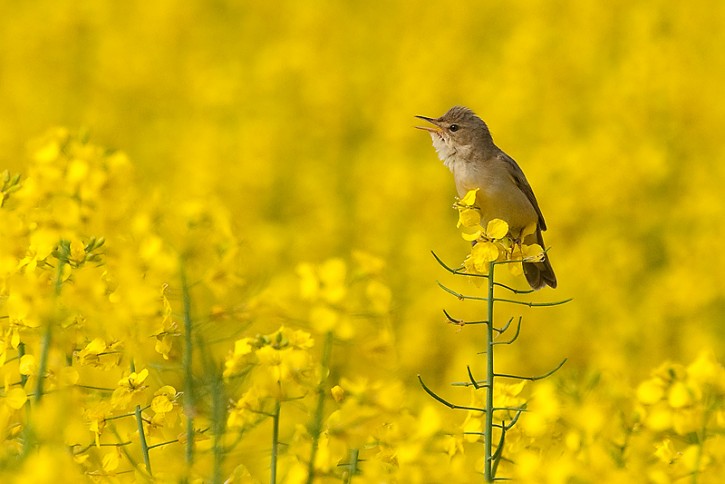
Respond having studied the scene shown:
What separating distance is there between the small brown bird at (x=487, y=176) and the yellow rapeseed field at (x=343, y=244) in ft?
1.75

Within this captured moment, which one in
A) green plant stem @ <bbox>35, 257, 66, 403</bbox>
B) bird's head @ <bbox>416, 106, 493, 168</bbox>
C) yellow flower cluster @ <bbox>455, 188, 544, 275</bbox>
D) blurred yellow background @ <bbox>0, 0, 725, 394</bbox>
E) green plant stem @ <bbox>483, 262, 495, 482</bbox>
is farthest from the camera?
blurred yellow background @ <bbox>0, 0, 725, 394</bbox>

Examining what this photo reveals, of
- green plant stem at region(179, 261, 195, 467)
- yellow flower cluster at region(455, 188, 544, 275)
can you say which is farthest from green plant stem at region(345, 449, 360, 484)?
yellow flower cluster at region(455, 188, 544, 275)

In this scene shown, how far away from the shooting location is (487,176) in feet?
12.9

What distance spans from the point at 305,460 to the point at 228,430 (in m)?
0.17

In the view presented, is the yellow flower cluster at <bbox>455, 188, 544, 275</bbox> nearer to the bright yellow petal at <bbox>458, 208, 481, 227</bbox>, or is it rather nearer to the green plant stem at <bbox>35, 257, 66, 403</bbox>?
the bright yellow petal at <bbox>458, 208, 481, 227</bbox>

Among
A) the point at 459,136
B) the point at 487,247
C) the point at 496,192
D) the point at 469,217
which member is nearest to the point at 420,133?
the point at 459,136

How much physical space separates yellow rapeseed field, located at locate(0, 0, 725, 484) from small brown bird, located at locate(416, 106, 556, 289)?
0.53 meters

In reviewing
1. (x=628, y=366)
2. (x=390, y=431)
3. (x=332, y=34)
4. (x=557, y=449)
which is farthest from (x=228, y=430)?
(x=332, y=34)

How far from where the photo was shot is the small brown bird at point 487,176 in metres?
3.76

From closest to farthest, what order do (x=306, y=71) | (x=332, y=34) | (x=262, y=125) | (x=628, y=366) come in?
(x=628, y=366) < (x=262, y=125) < (x=306, y=71) < (x=332, y=34)

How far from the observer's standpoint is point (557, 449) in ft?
9.62

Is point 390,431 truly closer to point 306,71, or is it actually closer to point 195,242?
point 195,242

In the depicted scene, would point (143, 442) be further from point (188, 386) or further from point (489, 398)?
point (489, 398)

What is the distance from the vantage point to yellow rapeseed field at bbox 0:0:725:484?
251 cm
